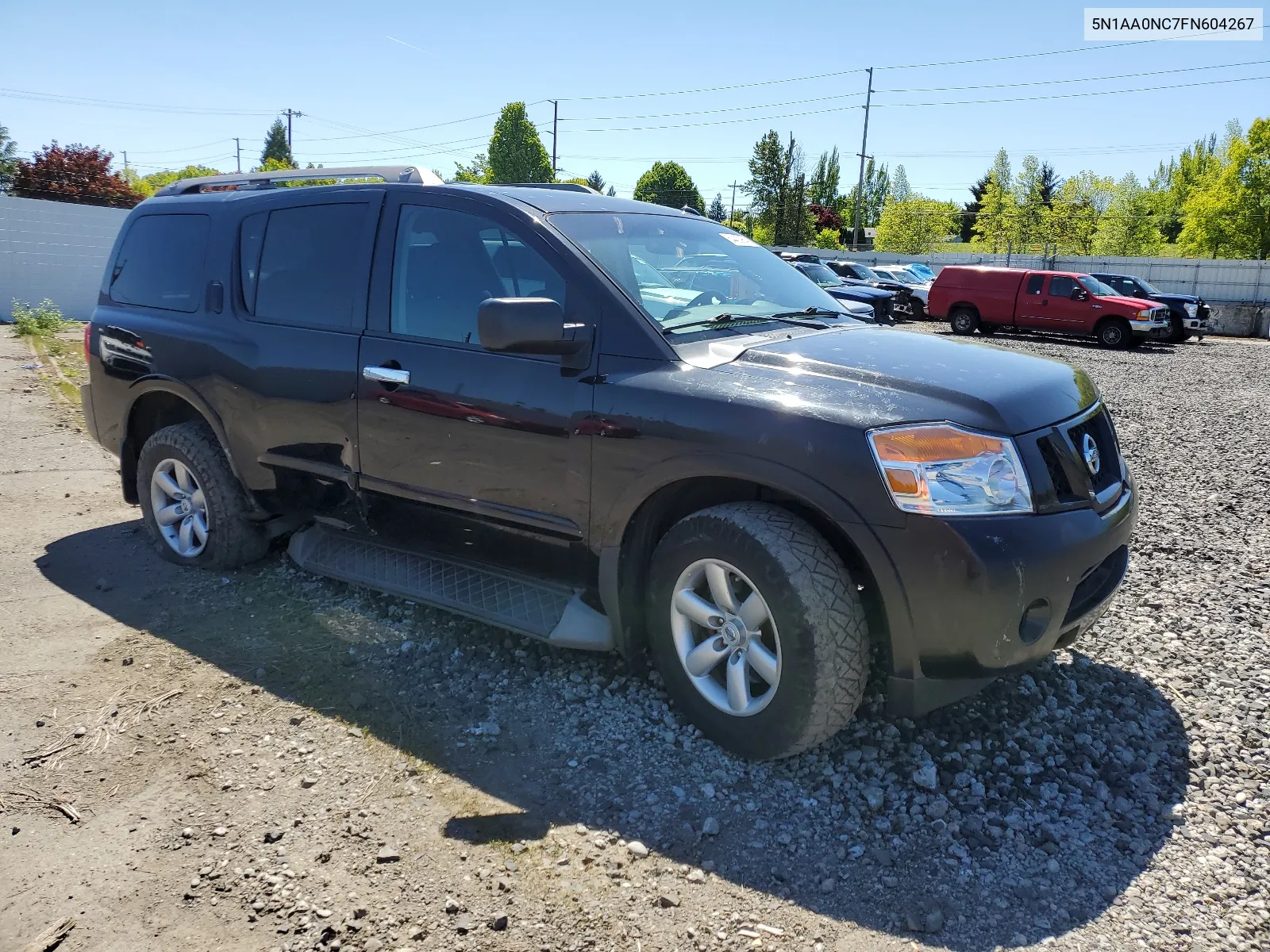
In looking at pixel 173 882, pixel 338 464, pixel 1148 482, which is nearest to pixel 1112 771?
pixel 173 882

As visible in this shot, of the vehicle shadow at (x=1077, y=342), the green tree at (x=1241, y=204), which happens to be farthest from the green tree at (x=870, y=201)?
the vehicle shadow at (x=1077, y=342)

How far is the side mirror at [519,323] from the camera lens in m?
3.08

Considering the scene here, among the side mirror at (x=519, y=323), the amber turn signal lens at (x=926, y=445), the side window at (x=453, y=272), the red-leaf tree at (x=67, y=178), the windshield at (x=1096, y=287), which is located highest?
the red-leaf tree at (x=67, y=178)

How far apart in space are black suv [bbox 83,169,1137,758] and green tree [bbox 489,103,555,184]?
2448 inches

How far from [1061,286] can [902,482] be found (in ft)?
71.5

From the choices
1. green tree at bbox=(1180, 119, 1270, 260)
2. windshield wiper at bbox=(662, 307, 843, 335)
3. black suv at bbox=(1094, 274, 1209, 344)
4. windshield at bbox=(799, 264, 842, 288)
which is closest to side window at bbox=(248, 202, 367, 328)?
windshield wiper at bbox=(662, 307, 843, 335)

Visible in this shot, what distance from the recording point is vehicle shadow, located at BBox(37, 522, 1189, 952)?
8.32 ft

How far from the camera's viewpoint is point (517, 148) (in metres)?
64.0

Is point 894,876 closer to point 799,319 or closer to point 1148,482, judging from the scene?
point 799,319

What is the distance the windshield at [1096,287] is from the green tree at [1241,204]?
30.0 m

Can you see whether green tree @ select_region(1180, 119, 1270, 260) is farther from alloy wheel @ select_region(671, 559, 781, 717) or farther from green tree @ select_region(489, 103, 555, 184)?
alloy wheel @ select_region(671, 559, 781, 717)

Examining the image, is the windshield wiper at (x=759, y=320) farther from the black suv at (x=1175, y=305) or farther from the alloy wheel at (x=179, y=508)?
the black suv at (x=1175, y=305)

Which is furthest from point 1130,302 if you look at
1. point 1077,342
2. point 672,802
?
→ point 672,802

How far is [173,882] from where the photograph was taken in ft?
8.30
